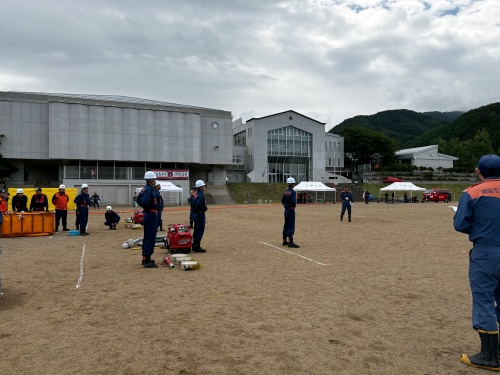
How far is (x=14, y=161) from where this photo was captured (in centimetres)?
5819

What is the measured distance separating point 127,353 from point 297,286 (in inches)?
156

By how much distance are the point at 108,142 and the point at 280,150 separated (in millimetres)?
33671

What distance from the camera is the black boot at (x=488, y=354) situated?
4.18 m

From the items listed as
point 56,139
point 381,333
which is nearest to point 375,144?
point 56,139

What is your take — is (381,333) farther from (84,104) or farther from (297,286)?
(84,104)

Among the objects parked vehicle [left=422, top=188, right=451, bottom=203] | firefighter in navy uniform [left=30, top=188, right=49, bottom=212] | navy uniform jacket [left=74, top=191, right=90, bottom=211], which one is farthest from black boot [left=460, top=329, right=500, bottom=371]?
parked vehicle [left=422, top=188, right=451, bottom=203]

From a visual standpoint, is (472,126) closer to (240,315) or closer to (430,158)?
(430,158)

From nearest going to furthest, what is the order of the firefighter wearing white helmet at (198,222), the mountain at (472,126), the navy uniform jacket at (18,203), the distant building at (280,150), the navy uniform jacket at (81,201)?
the firefighter wearing white helmet at (198,222)
the navy uniform jacket at (81,201)
the navy uniform jacket at (18,203)
the distant building at (280,150)
the mountain at (472,126)

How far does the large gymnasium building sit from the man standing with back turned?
52541mm

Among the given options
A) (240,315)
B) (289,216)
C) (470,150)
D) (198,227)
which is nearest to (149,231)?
(198,227)

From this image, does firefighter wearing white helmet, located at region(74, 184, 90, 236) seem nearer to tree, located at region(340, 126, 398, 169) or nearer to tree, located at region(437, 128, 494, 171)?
tree, located at region(340, 126, 398, 169)

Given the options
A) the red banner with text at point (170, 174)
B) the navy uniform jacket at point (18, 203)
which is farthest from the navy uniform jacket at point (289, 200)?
the red banner with text at point (170, 174)

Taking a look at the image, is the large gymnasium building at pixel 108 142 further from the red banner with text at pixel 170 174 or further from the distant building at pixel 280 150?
the distant building at pixel 280 150

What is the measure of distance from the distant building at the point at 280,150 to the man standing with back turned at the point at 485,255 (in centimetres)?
7213
